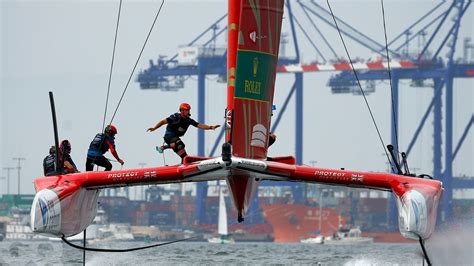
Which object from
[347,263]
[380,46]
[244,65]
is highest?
[380,46]

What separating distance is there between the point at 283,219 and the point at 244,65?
59.1 meters

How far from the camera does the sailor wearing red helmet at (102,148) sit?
12820 millimetres

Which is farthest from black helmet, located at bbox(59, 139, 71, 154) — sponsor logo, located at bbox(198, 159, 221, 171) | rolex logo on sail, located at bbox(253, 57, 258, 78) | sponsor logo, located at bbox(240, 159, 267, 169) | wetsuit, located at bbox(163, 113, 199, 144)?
sponsor logo, located at bbox(240, 159, 267, 169)

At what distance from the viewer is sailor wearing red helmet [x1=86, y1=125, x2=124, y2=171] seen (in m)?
12.8

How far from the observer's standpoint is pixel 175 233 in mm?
74062

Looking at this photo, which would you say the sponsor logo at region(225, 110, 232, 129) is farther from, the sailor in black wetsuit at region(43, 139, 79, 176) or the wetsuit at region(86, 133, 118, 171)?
the sailor in black wetsuit at region(43, 139, 79, 176)

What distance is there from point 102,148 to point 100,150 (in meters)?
0.02

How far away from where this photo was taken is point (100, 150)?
12.9 meters

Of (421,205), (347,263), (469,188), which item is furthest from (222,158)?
(469,188)

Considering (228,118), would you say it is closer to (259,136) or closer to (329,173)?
(259,136)

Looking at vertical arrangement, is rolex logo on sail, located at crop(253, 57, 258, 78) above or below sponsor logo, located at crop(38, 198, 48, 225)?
above

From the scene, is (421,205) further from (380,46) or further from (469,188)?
(380,46)

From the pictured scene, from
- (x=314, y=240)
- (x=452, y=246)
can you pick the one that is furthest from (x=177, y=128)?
(x=314, y=240)

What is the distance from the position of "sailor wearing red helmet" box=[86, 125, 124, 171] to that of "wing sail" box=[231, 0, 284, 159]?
1.63 m
